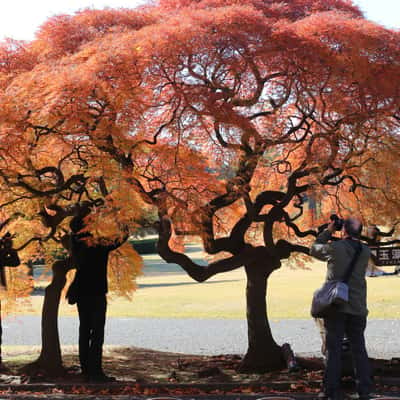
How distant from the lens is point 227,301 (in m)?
22.5

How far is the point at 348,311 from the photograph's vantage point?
4926mm

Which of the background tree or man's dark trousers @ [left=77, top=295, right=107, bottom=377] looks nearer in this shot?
the background tree

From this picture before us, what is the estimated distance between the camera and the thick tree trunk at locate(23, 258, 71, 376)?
9.16 m

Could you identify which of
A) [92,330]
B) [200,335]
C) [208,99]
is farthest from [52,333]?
[200,335]

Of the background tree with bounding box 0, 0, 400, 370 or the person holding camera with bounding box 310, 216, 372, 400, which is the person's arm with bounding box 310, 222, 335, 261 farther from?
the background tree with bounding box 0, 0, 400, 370

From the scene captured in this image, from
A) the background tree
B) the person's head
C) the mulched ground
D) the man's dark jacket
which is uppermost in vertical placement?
the background tree

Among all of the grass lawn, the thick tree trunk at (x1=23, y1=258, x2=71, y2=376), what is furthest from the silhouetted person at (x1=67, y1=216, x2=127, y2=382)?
the grass lawn

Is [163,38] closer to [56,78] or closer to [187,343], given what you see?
[56,78]

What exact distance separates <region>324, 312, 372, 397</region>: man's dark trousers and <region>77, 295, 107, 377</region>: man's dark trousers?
2928mm

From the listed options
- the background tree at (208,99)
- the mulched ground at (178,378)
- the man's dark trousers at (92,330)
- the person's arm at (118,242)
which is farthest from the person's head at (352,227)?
the man's dark trousers at (92,330)

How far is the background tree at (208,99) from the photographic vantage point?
22.0ft

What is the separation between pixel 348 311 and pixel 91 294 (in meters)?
3.17

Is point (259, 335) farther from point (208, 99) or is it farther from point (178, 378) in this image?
point (208, 99)

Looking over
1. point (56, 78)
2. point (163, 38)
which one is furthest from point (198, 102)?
point (56, 78)
